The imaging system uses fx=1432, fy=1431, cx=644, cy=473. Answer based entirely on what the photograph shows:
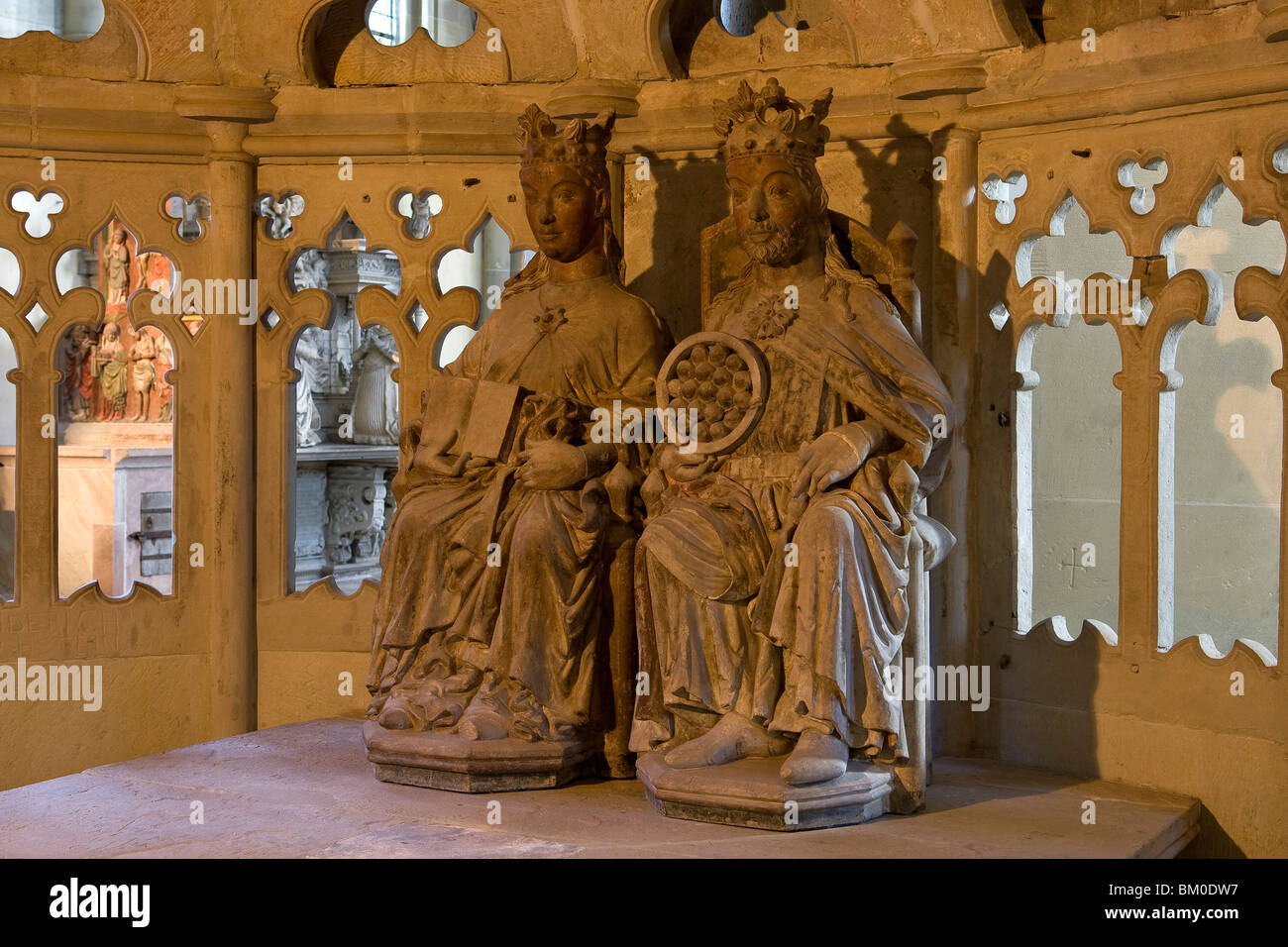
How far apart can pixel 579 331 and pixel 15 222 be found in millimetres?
2496

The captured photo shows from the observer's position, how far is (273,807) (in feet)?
13.8

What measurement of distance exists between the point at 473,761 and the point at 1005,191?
2747mm

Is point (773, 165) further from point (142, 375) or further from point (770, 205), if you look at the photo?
point (142, 375)

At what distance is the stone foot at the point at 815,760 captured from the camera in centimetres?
382

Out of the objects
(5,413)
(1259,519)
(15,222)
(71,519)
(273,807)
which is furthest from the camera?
(5,413)

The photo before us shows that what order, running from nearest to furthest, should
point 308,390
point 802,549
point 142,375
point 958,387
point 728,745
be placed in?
point 802,549 → point 728,745 → point 958,387 → point 142,375 → point 308,390

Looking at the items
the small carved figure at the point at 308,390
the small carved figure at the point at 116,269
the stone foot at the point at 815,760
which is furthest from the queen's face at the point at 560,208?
the small carved figure at the point at 116,269

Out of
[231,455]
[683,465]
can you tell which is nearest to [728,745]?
[683,465]

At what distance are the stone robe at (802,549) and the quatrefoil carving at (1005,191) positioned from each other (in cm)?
98

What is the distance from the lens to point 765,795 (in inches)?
151

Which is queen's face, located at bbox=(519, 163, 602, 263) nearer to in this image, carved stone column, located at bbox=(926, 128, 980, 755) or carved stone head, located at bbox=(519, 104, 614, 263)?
carved stone head, located at bbox=(519, 104, 614, 263)

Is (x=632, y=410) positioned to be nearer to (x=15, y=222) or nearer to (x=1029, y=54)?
(x=1029, y=54)

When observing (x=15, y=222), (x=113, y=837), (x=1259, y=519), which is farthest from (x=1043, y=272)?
(x=113, y=837)

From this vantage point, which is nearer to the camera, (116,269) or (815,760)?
(815,760)
